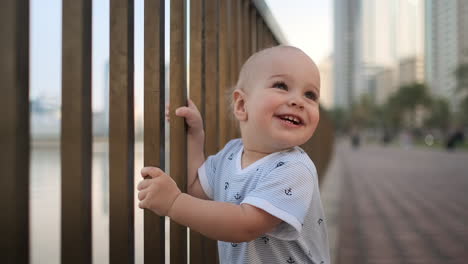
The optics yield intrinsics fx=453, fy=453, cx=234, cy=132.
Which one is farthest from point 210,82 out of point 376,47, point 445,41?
point 376,47

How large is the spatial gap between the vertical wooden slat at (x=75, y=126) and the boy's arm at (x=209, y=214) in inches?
9.1

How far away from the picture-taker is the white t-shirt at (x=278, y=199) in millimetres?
1275

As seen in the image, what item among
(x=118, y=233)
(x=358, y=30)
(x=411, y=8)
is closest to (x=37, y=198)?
(x=118, y=233)

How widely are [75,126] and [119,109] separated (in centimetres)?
24

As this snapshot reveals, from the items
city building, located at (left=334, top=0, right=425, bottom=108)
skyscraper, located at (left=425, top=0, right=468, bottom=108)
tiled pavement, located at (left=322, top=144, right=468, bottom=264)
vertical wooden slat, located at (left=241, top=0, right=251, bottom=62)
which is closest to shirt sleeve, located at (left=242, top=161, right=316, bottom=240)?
vertical wooden slat, located at (left=241, top=0, right=251, bottom=62)

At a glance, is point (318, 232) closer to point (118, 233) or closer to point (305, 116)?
point (305, 116)

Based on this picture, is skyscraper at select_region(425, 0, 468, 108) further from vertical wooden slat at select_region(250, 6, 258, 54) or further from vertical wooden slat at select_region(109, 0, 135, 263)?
vertical wooden slat at select_region(109, 0, 135, 263)

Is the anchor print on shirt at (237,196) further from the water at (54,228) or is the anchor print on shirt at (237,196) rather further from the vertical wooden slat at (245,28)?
the vertical wooden slat at (245,28)

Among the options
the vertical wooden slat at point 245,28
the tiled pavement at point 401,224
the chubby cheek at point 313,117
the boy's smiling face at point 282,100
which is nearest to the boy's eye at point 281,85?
the boy's smiling face at point 282,100

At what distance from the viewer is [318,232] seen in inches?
59.5

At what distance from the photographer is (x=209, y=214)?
1.26m

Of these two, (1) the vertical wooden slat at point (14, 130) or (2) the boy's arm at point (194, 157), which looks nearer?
(1) the vertical wooden slat at point (14, 130)

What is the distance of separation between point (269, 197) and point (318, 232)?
342 mm

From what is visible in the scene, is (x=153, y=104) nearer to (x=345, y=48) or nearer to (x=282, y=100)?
(x=282, y=100)
